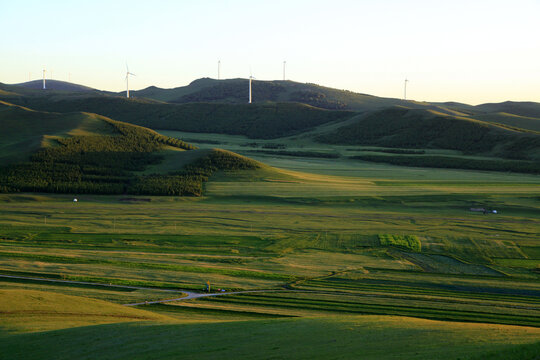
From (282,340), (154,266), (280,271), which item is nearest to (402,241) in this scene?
(280,271)

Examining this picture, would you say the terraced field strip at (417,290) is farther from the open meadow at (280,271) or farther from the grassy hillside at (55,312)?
the grassy hillside at (55,312)

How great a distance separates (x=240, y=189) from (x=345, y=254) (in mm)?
44643

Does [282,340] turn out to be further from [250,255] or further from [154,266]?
[250,255]

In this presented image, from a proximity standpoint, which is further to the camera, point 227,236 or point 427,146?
point 427,146

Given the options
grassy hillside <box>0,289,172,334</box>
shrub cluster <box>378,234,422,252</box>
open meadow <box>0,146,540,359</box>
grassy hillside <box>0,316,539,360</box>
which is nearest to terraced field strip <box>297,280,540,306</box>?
open meadow <box>0,146,540,359</box>

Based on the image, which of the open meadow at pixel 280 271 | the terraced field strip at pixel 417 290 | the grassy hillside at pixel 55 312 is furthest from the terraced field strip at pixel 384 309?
the grassy hillside at pixel 55 312

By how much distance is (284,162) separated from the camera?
14988 centimetres

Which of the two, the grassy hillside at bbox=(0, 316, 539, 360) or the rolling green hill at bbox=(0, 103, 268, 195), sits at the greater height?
the rolling green hill at bbox=(0, 103, 268, 195)

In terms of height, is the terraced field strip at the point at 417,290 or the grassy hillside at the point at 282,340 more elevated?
the grassy hillside at the point at 282,340

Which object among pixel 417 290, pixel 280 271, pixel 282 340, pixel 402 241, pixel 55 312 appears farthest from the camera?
pixel 402 241

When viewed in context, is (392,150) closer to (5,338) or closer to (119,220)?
(119,220)

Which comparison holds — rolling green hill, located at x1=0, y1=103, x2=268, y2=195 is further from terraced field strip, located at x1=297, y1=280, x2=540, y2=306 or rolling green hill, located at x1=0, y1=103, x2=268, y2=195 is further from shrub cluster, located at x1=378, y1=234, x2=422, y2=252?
terraced field strip, located at x1=297, y1=280, x2=540, y2=306

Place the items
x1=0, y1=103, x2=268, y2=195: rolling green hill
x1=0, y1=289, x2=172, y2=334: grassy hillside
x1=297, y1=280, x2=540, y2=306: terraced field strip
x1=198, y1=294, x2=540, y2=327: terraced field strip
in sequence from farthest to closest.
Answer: x1=0, y1=103, x2=268, y2=195: rolling green hill, x1=297, y1=280, x2=540, y2=306: terraced field strip, x1=198, y1=294, x2=540, y2=327: terraced field strip, x1=0, y1=289, x2=172, y2=334: grassy hillside

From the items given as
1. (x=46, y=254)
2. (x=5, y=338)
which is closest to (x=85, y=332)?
(x=5, y=338)
